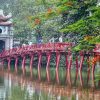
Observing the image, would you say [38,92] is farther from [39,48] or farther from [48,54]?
[39,48]

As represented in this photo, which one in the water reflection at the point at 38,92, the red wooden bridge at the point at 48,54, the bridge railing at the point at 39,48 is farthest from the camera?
the bridge railing at the point at 39,48

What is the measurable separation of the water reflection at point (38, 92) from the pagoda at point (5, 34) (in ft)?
98.7

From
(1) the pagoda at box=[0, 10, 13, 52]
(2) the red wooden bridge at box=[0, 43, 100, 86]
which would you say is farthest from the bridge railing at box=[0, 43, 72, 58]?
(1) the pagoda at box=[0, 10, 13, 52]

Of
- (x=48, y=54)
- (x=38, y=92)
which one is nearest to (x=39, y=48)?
(x=48, y=54)

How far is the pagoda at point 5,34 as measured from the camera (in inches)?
3007

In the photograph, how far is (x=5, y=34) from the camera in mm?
76875

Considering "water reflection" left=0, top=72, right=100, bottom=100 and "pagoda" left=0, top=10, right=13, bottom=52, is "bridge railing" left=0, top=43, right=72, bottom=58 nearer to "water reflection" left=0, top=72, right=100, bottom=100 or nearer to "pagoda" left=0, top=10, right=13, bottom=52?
A: "water reflection" left=0, top=72, right=100, bottom=100

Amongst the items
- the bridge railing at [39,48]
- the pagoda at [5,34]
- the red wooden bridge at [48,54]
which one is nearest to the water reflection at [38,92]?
the red wooden bridge at [48,54]

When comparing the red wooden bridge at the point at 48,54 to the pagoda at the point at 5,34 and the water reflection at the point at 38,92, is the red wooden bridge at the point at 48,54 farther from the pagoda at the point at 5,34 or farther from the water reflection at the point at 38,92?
the pagoda at the point at 5,34

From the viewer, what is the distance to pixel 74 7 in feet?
86.5

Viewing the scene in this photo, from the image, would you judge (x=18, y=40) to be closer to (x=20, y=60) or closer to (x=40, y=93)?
(x=20, y=60)

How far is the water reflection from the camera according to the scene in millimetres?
34531

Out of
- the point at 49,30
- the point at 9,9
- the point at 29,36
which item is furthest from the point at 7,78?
the point at 9,9

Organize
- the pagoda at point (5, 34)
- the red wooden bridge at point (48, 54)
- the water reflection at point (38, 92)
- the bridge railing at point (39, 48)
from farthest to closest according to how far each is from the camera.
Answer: the pagoda at point (5, 34)
the bridge railing at point (39, 48)
the red wooden bridge at point (48, 54)
the water reflection at point (38, 92)
